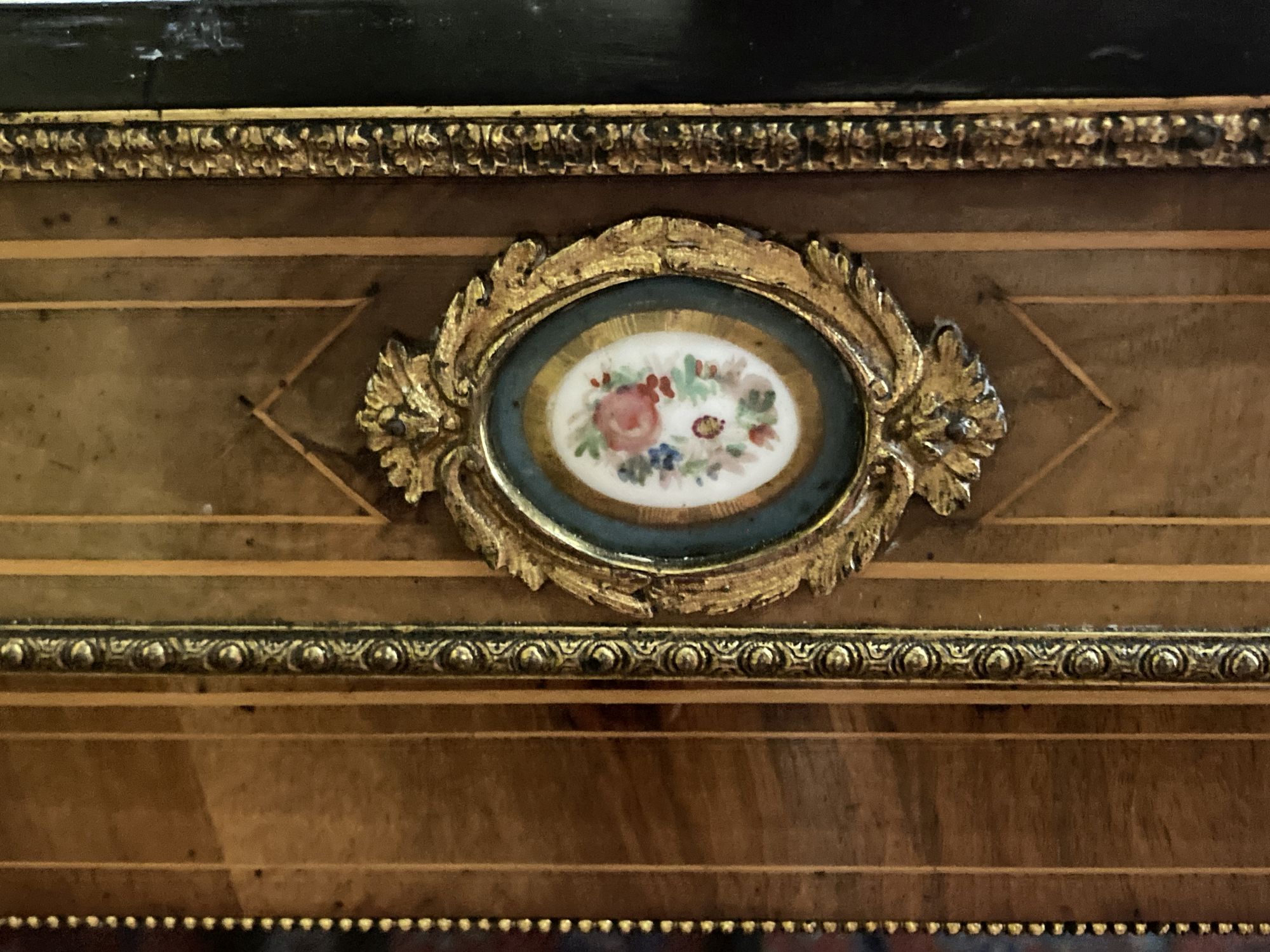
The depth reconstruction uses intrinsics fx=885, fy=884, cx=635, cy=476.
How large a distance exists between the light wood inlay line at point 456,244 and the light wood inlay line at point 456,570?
26 cm

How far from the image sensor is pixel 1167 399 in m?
0.71

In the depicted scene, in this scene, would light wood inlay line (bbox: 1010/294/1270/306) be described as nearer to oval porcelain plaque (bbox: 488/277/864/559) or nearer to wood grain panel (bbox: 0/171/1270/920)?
wood grain panel (bbox: 0/171/1270/920)

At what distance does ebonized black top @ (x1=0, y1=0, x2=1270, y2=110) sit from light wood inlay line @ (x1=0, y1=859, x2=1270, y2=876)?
2.23ft

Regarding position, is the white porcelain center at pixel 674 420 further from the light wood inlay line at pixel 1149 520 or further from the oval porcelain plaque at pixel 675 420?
the light wood inlay line at pixel 1149 520

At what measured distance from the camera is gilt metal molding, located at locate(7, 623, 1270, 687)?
750mm

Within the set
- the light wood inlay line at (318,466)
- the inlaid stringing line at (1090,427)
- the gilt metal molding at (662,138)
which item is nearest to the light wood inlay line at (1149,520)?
the inlaid stringing line at (1090,427)

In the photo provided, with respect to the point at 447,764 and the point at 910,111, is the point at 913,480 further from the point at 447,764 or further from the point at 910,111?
the point at 447,764

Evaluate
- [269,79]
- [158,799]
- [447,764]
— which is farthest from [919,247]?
[158,799]

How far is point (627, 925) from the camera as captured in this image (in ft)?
2.84

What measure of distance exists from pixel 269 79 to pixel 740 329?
399 millimetres

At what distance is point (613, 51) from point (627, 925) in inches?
30.7

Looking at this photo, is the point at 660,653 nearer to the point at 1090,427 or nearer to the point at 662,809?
the point at 662,809

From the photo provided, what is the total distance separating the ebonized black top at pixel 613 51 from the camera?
2.04ft

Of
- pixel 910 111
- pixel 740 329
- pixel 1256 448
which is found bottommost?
pixel 1256 448
